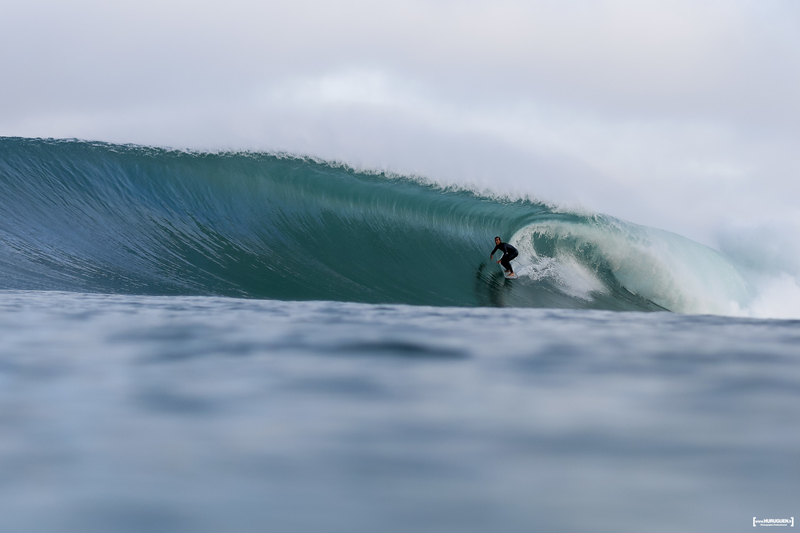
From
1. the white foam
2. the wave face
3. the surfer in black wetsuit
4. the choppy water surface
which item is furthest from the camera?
the white foam

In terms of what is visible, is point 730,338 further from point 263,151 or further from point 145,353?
point 263,151

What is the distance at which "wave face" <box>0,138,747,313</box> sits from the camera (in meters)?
7.78

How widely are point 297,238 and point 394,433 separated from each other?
8.32 meters

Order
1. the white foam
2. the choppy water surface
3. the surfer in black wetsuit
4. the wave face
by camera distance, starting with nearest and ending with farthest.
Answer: the choppy water surface → the wave face → the surfer in black wetsuit → the white foam

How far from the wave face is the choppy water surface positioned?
519 centimetres

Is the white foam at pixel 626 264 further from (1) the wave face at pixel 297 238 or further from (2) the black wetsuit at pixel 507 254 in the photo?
(2) the black wetsuit at pixel 507 254

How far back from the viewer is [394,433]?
4.92 feet

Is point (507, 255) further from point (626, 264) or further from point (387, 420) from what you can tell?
point (387, 420)

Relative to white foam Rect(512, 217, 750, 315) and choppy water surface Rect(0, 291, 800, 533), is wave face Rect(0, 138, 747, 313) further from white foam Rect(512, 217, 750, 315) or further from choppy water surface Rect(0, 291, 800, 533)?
choppy water surface Rect(0, 291, 800, 533)

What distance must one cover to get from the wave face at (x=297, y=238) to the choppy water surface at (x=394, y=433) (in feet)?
17.0

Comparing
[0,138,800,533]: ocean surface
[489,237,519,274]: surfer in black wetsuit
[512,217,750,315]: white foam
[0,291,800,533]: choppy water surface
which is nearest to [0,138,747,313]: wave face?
[512,217,750,315]: white foam

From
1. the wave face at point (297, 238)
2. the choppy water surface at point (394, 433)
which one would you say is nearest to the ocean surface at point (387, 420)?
the choppy water surface at point (394, 433)

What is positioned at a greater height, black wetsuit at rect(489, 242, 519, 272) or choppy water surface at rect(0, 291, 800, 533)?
black wetsuit at rect(489, 242, 519, 272)

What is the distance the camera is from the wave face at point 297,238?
7.78m
